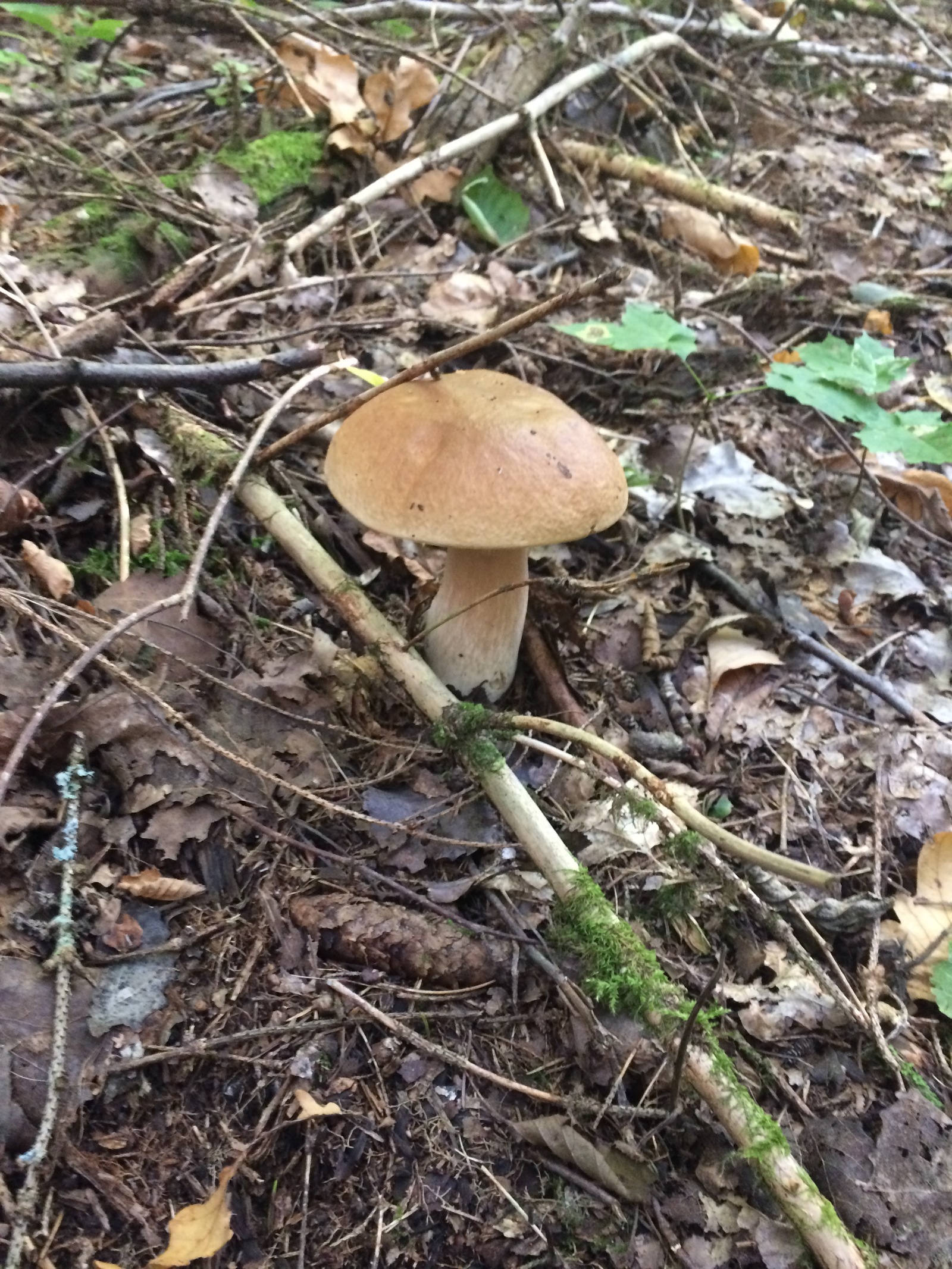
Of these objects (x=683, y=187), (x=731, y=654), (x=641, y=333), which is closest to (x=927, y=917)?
(x=731, y=654)

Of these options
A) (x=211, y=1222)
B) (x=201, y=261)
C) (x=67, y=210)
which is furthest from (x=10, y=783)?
(x=67, y=210)

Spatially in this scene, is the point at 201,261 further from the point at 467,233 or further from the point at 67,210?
the point at 467,233

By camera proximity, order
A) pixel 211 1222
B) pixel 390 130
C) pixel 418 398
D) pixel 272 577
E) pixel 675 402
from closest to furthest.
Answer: pixel 211 1222 → pixel 418 398 → pixel 272 577 → pixel 675 402 → pixel 390 130

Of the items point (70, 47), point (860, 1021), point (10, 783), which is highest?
point (70, 47)

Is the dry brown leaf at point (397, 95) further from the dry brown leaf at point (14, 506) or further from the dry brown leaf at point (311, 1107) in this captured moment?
the dry brown leaf at point (311, 1107)

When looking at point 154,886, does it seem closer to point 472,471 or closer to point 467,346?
point 472,471

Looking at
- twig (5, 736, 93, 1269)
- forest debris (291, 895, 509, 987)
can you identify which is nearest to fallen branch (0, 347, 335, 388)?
twig (5, 736, 93, 1269)
